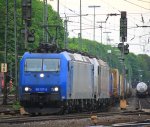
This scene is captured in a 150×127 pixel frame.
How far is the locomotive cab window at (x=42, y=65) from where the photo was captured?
1184 inches

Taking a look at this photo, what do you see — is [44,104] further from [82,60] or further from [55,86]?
[82,60]

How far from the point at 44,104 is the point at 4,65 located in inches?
509

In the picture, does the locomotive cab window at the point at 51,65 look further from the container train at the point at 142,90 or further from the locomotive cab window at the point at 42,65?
the container train at the point at 142,90

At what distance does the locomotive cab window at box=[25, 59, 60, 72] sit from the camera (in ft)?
98.7

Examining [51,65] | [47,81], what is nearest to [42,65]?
[51,65]

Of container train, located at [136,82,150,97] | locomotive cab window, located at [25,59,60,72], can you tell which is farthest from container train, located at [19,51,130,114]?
container train, located at [136,82,150,97]

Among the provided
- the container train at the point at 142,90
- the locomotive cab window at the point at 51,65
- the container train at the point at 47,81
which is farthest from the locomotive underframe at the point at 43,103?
the container train at the point at 142,90

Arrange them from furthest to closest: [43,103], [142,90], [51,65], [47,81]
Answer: [142,90] < [51,65] < [47,81] < [43,103]

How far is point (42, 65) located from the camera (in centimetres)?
3023

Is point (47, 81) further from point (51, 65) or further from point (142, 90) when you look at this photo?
point (142, 90)

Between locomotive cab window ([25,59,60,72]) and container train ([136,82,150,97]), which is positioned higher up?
locomotive cab window ([25,59,60,72])

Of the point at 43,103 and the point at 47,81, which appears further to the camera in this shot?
the point at 47,81

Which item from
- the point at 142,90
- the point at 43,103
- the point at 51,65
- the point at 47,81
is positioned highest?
the point at 51,65

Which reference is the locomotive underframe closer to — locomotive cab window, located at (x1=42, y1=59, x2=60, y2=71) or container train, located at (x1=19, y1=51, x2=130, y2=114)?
container train, located at (x1=19, y1=51, x2=130, y2=114)
